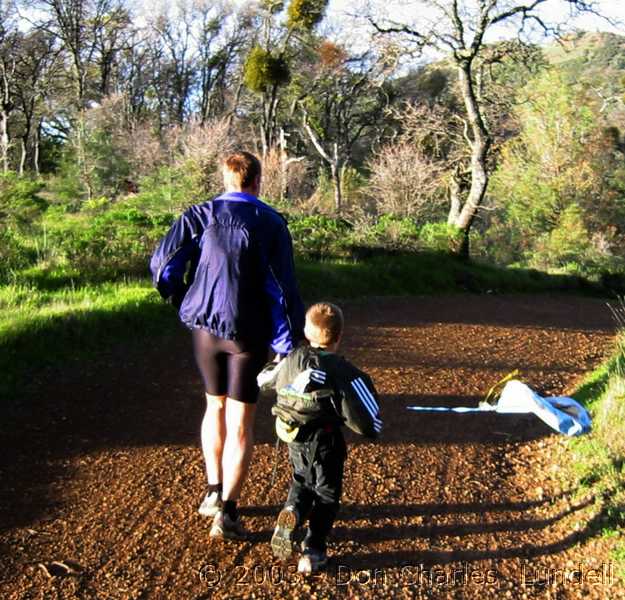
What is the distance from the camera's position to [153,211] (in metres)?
14.7

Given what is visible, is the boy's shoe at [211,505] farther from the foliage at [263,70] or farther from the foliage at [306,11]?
the foliage at [306,11]

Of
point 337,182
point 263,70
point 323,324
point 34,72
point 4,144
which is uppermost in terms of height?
point 34,72

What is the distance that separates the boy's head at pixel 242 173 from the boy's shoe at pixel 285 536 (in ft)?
5.40

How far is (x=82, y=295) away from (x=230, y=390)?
18.0ft

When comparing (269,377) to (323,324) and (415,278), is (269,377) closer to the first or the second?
(323,324)

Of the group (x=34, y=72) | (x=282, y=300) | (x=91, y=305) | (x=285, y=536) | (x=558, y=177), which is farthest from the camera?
(x=34, y=72)

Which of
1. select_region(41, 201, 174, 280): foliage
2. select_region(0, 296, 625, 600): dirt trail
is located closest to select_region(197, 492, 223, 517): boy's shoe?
select_region(0, 296, 625, 600): dirt trail

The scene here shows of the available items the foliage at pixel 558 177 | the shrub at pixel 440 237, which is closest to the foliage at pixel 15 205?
the shrub at pixel 440 237

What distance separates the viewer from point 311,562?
3213 millimetres

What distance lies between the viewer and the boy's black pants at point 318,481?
3201 mm

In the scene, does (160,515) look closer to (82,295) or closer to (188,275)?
(188,275)

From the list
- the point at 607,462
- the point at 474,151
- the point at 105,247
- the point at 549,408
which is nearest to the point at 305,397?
the point at 549,408

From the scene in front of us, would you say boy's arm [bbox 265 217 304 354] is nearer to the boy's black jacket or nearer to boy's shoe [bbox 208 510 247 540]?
the boy's black jacket

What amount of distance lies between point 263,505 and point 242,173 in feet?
6.43
